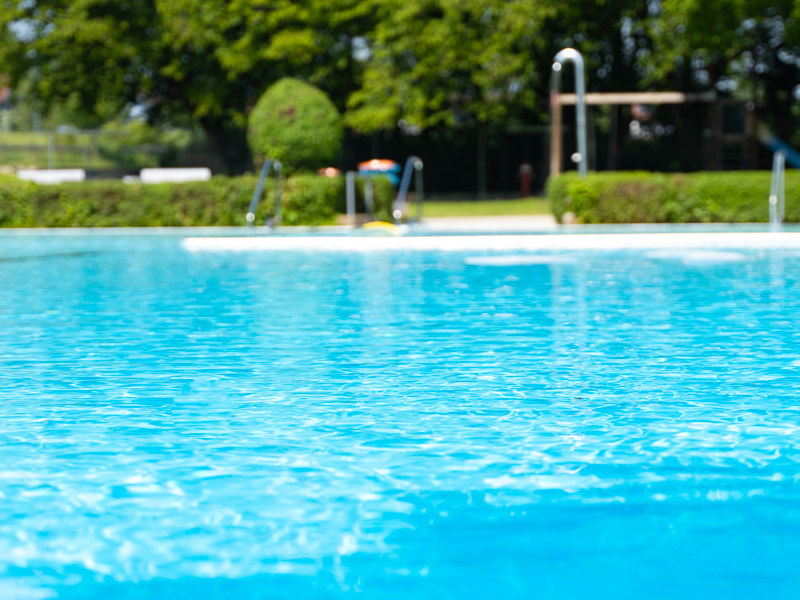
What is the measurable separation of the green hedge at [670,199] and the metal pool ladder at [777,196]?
391mm

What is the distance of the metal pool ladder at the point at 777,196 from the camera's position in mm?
25325

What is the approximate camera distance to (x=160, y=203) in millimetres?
28938

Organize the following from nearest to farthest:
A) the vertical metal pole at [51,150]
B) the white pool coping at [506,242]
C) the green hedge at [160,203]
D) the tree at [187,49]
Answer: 1. the white pool coping at [506,242]
2. the green hedge at [160,203]
3. the tree at [187,49]
4. the vertical metal pole at [51,150]

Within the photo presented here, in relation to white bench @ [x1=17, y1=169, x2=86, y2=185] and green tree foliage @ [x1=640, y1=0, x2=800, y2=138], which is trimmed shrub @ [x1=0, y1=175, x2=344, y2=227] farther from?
green tree foliage @ [x1=640, y1=0, x2=800, y2=138]

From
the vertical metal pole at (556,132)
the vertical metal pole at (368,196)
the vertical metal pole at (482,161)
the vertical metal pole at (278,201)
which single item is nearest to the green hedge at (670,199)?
the vertical metal pole at (556,132)

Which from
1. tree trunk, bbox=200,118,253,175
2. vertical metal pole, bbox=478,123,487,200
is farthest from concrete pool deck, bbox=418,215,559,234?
tree trunk, bbox=200,118,253,175

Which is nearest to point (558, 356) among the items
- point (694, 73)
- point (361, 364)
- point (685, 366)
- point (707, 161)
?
point (685, 366)

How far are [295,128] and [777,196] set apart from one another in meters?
12.0

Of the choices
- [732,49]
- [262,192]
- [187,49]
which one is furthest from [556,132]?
[187,49]

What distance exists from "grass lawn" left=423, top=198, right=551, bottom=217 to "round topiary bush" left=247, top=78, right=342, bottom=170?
19.4 feet

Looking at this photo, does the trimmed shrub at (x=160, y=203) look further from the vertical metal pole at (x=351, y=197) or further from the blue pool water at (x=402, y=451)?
the blue pool water at (x=402, y=451)

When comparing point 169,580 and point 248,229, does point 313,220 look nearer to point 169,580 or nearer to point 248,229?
point 248,229

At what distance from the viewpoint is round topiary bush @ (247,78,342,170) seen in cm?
2897

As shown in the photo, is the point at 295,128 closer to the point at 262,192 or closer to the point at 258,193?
the point at 262,192
